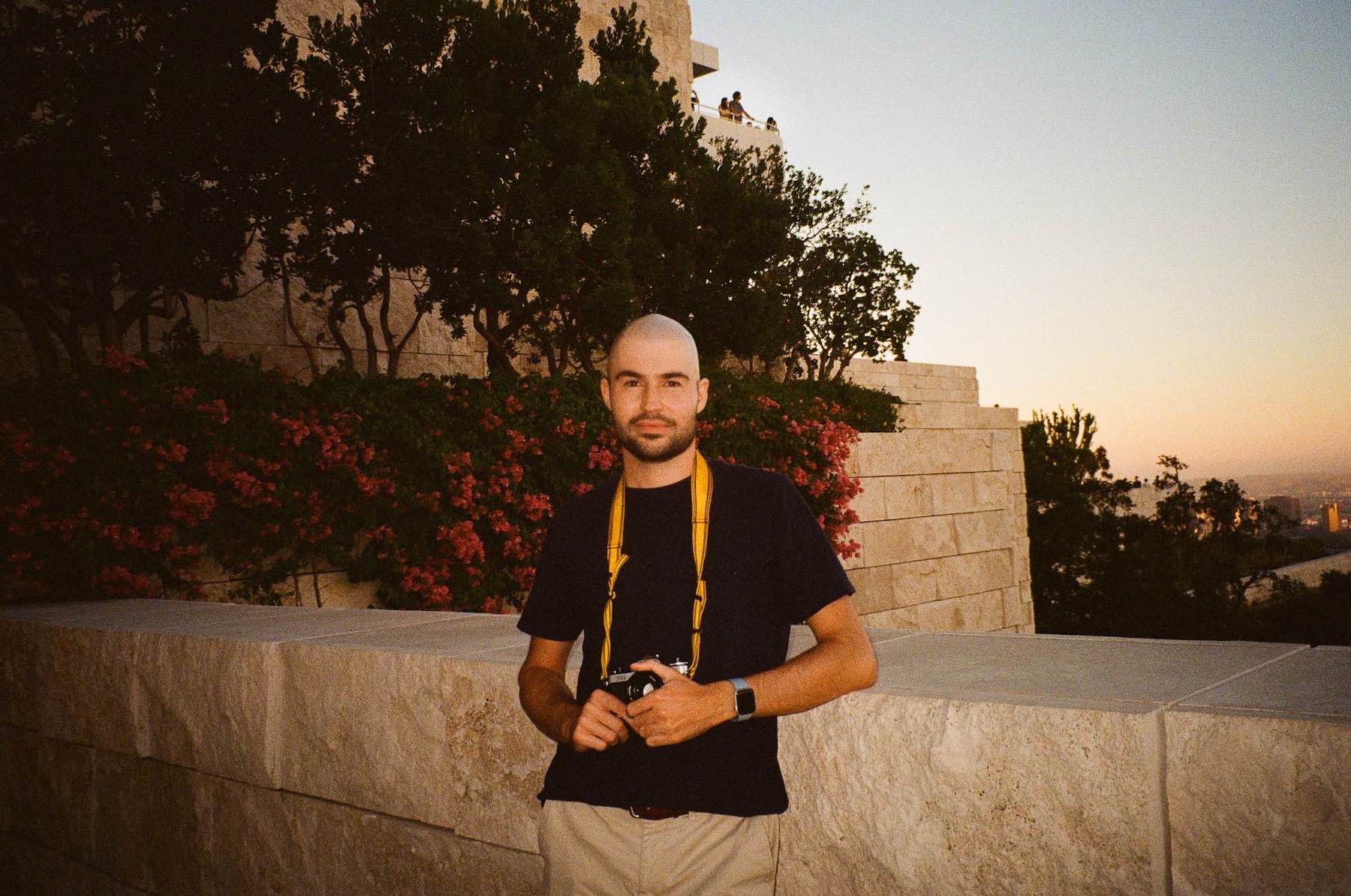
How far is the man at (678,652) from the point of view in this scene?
67.3 inches

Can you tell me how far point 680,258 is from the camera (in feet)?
40.5

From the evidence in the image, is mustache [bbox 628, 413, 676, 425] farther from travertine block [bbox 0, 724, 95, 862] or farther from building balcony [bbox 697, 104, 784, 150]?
building balcony [bbox 697, 104, 784, 150]

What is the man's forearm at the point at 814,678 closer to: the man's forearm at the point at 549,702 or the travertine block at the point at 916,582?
the man's forearm at the point at 549,702

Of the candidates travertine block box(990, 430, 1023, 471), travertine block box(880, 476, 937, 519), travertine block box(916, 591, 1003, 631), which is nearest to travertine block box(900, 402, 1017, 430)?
travertine block box(990, 430, 1023, 471)

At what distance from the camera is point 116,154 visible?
22.8ft

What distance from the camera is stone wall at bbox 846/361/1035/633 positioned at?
11.4m

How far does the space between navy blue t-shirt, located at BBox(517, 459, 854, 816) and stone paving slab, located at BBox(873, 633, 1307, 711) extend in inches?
16.8

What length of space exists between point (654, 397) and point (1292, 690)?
4.40ft

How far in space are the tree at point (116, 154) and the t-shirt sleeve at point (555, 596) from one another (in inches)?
236

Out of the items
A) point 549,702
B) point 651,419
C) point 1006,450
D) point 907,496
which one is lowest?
point 549,702

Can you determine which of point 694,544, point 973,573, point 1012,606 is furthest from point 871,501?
point 694,544

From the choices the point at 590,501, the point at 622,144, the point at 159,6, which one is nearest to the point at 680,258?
the point at 622,144

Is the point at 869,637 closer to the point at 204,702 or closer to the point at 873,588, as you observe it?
the point at 204,702

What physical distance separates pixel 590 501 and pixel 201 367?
5205 millimetres
